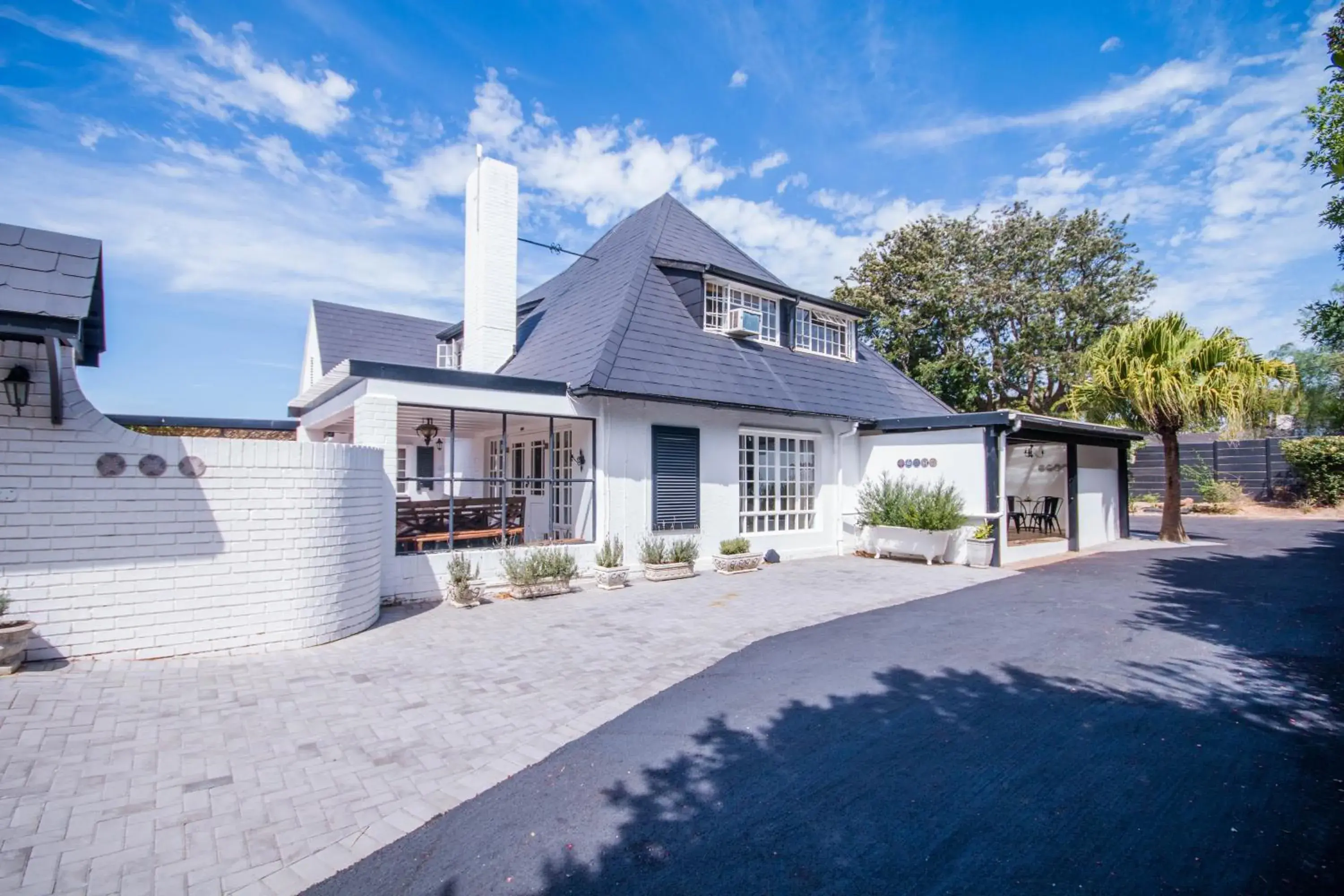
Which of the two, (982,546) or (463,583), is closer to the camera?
(463,583)

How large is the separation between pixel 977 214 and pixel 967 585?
21364 mm

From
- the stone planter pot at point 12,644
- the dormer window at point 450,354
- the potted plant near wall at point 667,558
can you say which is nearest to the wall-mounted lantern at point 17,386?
the stone planter pot at point 12,644

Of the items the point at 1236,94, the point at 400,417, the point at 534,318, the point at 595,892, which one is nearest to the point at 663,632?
the point at 595,892

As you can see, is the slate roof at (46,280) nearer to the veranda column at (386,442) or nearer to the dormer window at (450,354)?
the veranda column at (386,442)

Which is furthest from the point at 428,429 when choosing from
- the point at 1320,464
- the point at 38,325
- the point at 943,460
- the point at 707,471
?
the point at 1320,464

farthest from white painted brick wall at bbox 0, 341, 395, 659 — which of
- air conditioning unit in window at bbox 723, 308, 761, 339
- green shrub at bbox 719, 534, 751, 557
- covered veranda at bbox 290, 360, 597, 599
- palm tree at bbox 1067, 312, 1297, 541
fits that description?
palm tree at bbox 1067, 312, 1297, 541

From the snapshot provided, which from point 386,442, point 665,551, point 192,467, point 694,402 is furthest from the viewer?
point 694,402

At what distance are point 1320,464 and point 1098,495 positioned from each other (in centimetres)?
1084

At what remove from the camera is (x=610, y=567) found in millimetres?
9750

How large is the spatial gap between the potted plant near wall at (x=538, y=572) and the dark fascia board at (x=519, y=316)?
8929mm

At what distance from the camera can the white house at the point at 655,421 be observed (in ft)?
31.5

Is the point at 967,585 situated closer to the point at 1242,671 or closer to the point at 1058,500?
the point at 1242,671

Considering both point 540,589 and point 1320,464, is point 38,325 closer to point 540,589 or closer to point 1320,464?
point 540,589

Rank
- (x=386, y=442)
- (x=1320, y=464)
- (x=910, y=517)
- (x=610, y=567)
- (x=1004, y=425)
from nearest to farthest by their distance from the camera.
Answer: (x=386, y=442) < (x=610, y=567) < (x=1004, y=425) < (x=910, y=517) < (x=1320, y=464)
